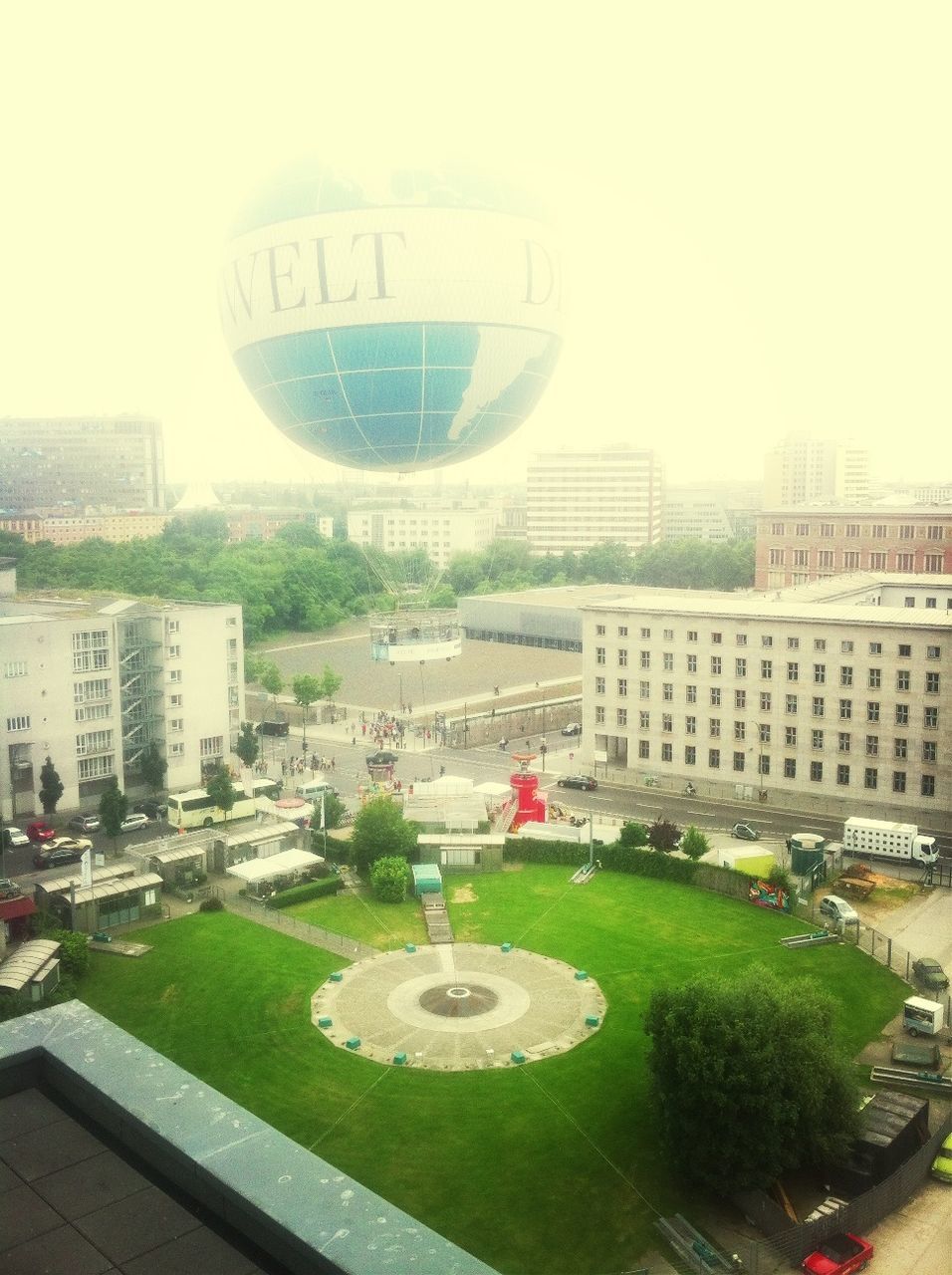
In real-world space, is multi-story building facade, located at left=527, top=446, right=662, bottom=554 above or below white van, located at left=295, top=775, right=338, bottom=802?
above

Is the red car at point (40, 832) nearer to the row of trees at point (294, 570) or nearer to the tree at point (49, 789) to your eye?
the tree at point (49, 789)

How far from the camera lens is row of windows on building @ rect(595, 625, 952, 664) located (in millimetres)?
38000

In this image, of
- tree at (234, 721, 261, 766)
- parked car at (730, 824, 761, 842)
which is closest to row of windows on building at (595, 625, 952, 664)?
parked car at (730, 824, 761, 842)

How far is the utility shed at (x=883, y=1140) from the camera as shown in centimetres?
1750

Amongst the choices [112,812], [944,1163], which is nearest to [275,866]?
[112,812]

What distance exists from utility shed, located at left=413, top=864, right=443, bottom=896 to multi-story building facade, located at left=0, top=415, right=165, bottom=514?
9319 cm

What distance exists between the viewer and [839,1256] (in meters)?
15.9

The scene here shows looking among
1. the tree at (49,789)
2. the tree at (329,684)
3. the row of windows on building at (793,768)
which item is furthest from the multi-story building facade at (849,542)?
the tree at (49,789)

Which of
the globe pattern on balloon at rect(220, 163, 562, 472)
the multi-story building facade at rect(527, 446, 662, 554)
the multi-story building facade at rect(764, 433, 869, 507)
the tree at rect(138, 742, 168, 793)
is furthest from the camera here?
the multi-story building facade at rect(764, 433, 869, 507)

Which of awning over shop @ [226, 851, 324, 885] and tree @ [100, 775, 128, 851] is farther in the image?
tree @ [100, 775, 128, 851]

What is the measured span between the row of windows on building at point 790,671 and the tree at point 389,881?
1614 centimetres

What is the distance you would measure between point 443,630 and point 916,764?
55.9 ft

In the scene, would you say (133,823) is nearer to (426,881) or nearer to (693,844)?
(426,881)

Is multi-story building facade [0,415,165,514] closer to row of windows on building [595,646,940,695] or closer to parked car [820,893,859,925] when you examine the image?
row of windows on building [595,646,940,695]
